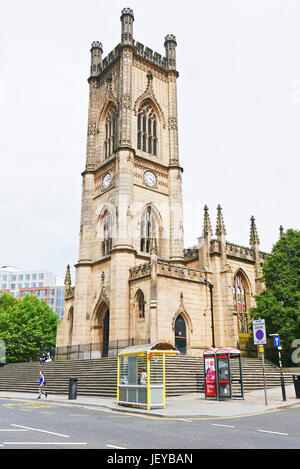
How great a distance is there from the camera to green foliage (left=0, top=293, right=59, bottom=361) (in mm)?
51722

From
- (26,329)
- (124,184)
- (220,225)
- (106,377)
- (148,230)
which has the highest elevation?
(124,184)

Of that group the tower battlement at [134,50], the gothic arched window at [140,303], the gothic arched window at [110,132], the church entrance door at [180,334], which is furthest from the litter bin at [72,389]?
the tower battlement at [134,50]

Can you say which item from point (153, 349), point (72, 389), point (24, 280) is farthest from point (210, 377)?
point (24, 280)

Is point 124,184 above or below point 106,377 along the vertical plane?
above

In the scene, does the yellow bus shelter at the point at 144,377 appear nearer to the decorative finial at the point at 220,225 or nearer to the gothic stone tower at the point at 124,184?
the gothic stone tower at the point at 124,184

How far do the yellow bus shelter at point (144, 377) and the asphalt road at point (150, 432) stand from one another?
7.98ft

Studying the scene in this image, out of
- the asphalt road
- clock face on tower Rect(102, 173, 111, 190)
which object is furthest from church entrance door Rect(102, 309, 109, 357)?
the asphalt road

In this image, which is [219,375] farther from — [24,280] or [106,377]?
[24,280]

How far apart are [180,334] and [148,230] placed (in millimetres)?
11614

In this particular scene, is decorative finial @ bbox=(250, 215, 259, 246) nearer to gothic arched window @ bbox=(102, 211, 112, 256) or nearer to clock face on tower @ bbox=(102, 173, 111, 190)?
gothic arched window @ bbox=(102, 211, 112, 256)

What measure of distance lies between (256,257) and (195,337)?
38.7 ft

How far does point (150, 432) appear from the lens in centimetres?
1062

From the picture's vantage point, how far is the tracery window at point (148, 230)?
3953cm
